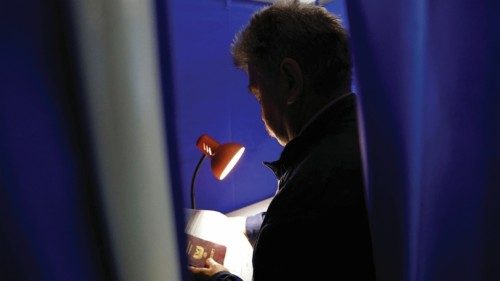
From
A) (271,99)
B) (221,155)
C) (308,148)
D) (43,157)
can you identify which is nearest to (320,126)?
(308,148)

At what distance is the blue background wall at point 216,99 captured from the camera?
1232 mm

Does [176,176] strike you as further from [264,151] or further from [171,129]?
[264,151]

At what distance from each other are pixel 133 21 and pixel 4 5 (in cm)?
7

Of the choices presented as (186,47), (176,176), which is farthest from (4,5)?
(186,47)

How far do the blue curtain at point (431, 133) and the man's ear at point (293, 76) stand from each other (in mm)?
444

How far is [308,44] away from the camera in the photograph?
2.52ft

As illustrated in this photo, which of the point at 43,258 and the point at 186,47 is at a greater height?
the point at 186,47

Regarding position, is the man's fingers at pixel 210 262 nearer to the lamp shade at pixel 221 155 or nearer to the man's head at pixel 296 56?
the lamp shade at pixel 221 155

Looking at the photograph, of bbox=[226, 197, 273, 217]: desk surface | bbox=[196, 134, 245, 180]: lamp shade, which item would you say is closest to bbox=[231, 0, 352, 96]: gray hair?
bbox=[196, 134, 245, 180]: lamp shade

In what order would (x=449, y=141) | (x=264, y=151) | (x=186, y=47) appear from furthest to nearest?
1. (x=264, y=151)
2. (x=186, y=47)
3. (x=449, y=141)

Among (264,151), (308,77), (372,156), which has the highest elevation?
(308,77)

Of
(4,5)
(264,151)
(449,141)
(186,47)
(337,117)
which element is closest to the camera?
(4,5)

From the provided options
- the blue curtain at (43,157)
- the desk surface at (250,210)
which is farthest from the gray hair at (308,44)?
the desk surface at (250,210)

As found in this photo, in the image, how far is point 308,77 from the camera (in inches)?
30.5
